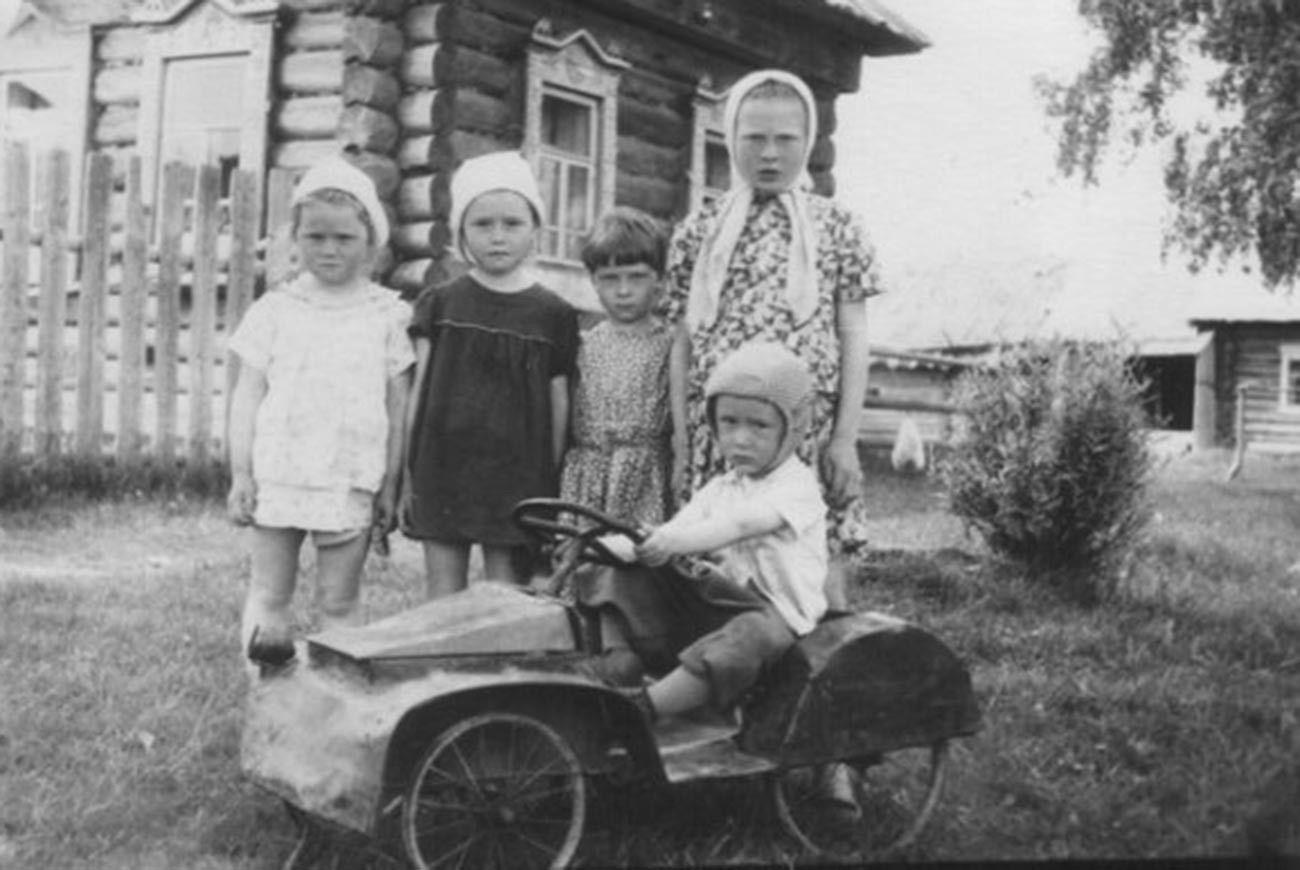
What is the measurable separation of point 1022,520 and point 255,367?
3.66 meters

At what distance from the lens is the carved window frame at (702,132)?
1084 centimetres

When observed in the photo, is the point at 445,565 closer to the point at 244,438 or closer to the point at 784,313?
the point at 244,438

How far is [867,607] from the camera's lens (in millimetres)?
5879

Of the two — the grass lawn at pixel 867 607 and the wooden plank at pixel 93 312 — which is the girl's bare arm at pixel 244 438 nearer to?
the grass lawn at pixel 867 607

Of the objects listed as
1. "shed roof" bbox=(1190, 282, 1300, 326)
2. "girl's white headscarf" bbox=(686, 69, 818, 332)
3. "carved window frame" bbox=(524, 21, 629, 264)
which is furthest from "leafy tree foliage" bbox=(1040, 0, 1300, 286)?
"shed roof" bbox=(1190, 282, 1300, 326)

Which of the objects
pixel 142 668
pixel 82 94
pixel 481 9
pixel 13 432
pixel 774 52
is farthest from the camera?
pixel 774 52

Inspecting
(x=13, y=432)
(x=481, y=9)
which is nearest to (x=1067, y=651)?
(x=13, y=432)

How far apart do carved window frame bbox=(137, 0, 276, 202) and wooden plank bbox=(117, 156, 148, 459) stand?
0.91 meters

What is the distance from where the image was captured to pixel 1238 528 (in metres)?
7.19

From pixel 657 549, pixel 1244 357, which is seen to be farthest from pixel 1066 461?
pixel 1244 357

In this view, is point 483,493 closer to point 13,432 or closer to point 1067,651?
point 1067,651

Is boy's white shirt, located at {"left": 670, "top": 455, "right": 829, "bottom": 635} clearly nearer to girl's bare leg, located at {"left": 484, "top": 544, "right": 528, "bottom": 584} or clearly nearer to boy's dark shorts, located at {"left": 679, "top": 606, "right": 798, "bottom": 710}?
boy's dark shorts, located at {"left": 679, "top": 606, "right": 798, "bottom": 710}

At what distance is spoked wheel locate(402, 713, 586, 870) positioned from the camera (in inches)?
108

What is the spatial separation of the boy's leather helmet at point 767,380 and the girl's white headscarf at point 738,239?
53 centimetres
